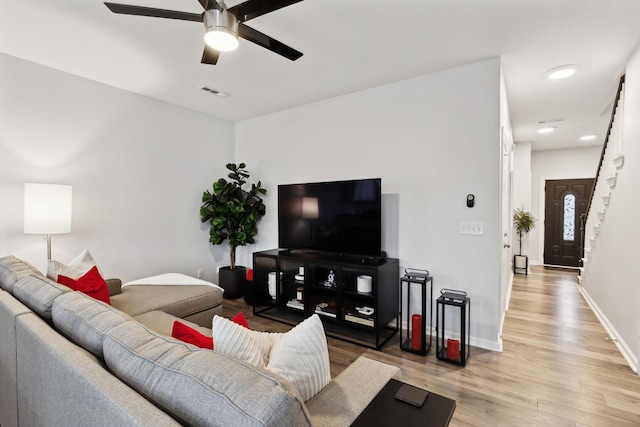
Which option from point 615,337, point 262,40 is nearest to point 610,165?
point 615,337

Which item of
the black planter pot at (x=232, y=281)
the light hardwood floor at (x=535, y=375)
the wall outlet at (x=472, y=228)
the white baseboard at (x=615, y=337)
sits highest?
the wall outlet at (x=472, y=228)

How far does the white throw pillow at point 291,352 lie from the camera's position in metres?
1.04

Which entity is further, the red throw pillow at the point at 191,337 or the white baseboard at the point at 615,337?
the white baseboard at the point at 615,337

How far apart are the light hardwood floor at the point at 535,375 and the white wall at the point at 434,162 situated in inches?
15.6

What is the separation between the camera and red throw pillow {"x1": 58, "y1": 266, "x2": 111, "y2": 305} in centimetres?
209

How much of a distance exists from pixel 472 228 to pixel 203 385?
9.03 ft

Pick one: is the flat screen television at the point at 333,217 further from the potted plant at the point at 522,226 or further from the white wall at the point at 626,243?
the potted plant at the point at 522,226

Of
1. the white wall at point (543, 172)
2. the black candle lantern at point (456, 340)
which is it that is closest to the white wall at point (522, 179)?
the white wall at point (543, 172)

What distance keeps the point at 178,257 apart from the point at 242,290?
A: 962 millimetres

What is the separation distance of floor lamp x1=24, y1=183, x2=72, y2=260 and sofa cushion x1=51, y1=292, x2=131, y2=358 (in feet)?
5.58

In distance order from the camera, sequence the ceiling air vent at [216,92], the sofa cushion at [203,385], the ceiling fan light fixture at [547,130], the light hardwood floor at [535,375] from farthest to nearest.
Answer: the ceiling fan light fixture at [547,130] < the ceiling air vent at [216,92] < the light hardwood floor at [535,375] < the sofa cushion at [203,385]

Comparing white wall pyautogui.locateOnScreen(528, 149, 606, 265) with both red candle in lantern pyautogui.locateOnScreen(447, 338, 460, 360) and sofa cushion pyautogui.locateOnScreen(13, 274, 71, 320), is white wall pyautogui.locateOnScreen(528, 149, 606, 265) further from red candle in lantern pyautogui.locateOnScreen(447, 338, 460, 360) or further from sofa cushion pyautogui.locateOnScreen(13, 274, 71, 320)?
sofa cushion pyautogui.locateOnScreen(13, 274, 71, 320)

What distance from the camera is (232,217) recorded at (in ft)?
13.9

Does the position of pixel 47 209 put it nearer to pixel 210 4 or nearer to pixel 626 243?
pixel 210 4
